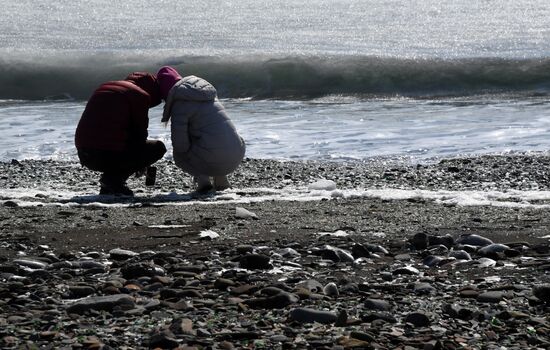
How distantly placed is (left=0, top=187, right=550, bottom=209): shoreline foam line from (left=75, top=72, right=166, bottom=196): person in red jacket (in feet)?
0.76

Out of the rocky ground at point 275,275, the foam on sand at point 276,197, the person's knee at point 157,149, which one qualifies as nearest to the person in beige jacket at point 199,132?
the person's knee at point 157,149

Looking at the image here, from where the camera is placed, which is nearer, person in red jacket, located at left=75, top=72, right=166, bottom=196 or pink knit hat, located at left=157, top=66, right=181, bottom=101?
person in red jacket, located at left=75, top=72, right=166, bottom=196

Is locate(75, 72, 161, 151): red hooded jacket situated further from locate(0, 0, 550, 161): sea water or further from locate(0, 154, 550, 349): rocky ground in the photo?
locate(0, 0, 550, 161): sea water

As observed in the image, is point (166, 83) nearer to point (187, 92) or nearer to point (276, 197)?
point (187, 92)

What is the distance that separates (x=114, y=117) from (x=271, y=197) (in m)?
1.33

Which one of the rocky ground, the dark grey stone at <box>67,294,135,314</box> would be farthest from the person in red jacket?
the dark grey stone at <box>67,294,135,314</box>

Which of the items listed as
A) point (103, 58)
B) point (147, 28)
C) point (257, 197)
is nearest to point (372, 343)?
point (257, 197)

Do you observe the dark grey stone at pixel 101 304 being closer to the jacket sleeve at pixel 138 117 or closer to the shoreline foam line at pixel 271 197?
the shoreline foam line at pixel 271 197

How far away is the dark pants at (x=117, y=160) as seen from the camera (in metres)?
8.97

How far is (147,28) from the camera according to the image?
31.0 metres

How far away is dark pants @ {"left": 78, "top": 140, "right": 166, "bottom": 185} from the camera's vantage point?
8969mm

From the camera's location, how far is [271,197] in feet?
29.0

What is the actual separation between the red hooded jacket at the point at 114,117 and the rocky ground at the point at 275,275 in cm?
58

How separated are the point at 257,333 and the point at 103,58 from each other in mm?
19274
